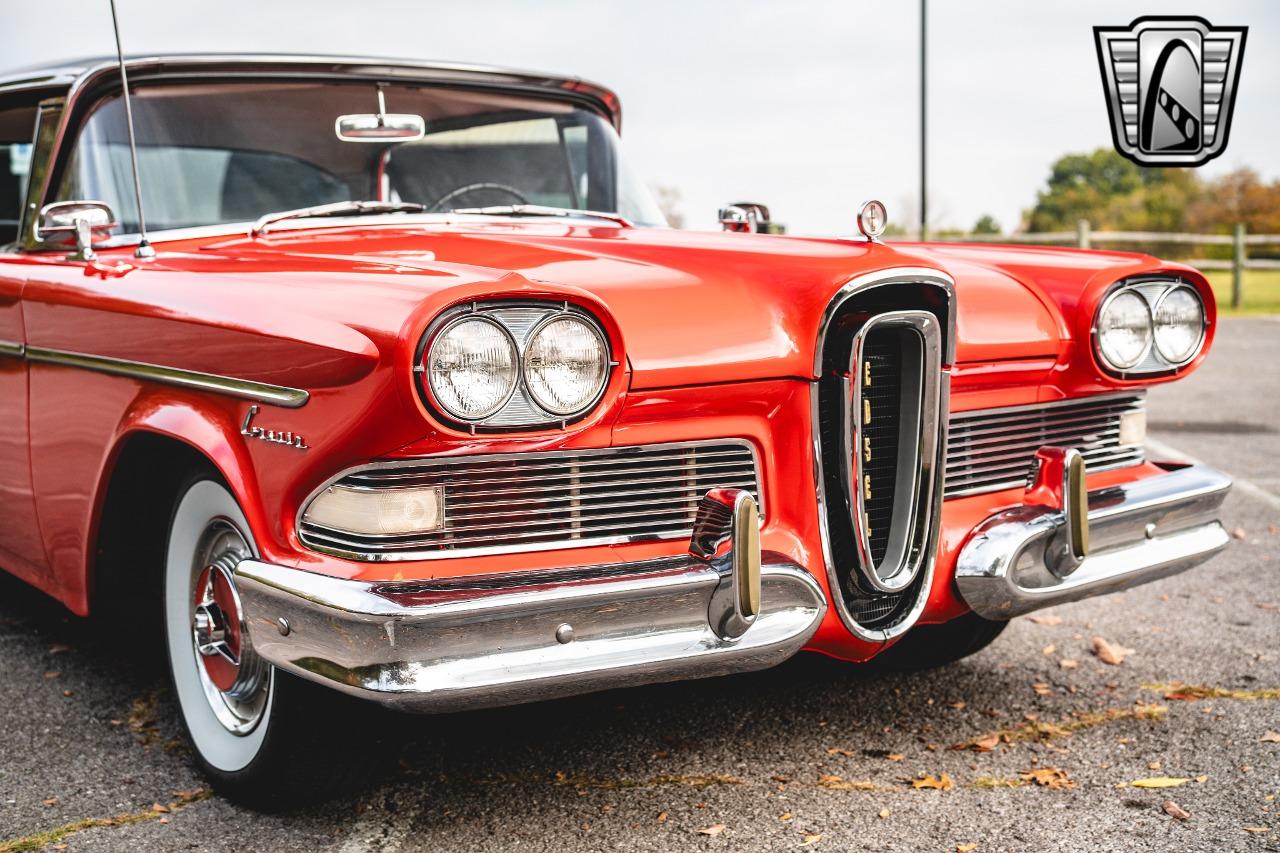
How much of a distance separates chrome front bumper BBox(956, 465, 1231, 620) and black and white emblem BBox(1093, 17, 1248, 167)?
4.77m

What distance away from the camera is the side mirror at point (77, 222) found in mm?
3057

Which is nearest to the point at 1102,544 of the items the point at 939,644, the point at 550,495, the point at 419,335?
the point at 939,644

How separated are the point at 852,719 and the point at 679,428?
1092 mm

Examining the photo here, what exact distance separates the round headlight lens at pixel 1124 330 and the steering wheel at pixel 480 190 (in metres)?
1.59

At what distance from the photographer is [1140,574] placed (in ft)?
9.81

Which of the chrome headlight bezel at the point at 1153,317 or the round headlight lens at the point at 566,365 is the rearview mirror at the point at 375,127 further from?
the chrome headlight bezel at the point at 1153,317

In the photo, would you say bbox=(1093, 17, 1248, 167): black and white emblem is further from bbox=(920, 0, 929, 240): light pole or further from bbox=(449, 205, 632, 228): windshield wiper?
bbox=(920, 0, 929, 240): light pole

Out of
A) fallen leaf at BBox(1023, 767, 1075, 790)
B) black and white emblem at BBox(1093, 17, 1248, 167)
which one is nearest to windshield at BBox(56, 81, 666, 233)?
fallen leaf at BBox(1023, 767, 1075, 790)

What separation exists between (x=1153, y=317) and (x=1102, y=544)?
0.56 metres

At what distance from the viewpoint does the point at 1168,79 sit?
838 centimetres

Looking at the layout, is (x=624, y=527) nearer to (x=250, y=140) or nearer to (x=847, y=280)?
(x=847, y=280)

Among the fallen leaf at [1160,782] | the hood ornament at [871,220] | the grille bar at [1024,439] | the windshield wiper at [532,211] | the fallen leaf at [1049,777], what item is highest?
the windshield wiper at [532,211]

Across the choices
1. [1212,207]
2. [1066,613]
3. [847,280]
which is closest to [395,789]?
[847,280]

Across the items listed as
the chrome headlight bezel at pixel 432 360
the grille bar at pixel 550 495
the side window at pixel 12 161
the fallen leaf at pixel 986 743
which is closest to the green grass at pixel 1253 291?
the side window at pixel 12 161
